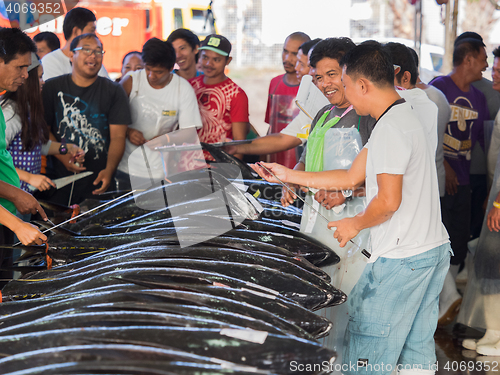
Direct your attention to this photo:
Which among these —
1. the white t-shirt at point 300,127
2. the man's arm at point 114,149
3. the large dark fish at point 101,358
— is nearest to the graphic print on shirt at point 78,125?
the man's arm at point 114,149

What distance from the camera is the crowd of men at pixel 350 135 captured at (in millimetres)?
2119

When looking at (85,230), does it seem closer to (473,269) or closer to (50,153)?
(50,153)

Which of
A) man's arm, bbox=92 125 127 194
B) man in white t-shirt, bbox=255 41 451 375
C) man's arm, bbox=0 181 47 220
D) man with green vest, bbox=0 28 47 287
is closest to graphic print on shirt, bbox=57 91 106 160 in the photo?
man's arm, bbox=92 125 127 194

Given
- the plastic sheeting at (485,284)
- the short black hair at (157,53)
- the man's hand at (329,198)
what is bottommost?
the plastic sheeting at (485,284)

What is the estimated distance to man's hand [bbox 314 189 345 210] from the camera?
2.58 meters

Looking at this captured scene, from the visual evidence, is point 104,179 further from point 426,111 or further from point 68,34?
point 426,111

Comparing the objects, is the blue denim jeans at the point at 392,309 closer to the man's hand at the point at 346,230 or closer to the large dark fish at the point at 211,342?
the man's hand at the point at 346,230

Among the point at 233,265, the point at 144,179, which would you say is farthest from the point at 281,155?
the point at 233,265

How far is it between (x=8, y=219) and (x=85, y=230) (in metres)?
0.45

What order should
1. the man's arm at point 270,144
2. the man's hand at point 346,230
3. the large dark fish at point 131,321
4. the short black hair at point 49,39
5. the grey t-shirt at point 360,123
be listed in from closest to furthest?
the large dark fish at point 131,321 → the man's hand at point 346,230 → the grey t-shirt at point 360,123 → the man's arm at point 270,144 → the short black hair at point 49,39

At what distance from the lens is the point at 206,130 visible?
4.32m

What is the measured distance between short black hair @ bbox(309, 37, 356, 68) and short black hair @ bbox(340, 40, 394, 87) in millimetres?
468

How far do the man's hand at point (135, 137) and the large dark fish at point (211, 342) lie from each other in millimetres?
2664

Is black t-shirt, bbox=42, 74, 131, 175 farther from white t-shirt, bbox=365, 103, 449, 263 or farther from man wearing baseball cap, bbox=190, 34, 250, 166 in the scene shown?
white t-shirt, bbox=365, 103, 449, 263
